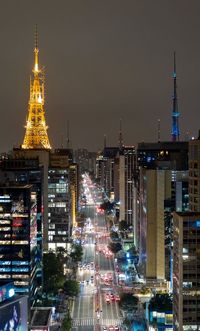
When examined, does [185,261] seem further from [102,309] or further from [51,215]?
[51,215]

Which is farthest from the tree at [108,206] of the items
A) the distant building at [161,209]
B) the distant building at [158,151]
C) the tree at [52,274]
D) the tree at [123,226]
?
the distant building at [161,209]

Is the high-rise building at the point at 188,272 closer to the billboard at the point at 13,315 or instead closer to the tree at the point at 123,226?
the billboard at the point at 13,315

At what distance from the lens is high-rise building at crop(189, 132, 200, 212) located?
31.4m

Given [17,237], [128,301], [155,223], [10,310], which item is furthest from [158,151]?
[10,310]

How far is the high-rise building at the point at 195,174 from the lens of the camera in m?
31.4

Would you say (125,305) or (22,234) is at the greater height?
(22,234)

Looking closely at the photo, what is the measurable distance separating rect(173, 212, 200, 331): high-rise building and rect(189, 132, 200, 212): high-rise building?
5689mm

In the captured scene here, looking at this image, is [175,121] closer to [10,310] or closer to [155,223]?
[155,223]

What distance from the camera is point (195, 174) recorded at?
31.8m

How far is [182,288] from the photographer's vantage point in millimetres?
25781

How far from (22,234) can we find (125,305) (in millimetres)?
6599

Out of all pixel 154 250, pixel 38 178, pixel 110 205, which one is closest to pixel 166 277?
pixel 154 250

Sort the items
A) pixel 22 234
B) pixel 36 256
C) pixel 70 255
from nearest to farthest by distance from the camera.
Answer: pixel 22 234, pixel 36 256, pixel 70 255

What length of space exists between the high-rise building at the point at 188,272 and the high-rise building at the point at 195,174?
18.7ft
